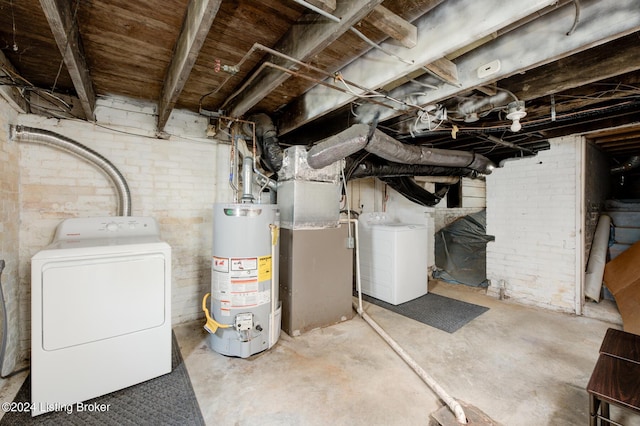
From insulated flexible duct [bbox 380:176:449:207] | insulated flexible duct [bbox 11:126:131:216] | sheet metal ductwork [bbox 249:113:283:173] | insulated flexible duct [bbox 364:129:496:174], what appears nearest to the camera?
insulated flexible duct [bbox 11:126:131:216]

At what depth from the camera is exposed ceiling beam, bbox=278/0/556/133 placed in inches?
47.9

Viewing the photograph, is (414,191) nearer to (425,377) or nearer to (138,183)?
(425,377)

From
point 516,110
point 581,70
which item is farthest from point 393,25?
point 581,70

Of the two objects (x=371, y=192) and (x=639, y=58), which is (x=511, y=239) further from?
(x=639, y=58)

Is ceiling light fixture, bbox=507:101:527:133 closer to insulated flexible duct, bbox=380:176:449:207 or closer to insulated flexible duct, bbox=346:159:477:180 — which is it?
Answer: insulated flexible duct, bbox=346:159:477:180

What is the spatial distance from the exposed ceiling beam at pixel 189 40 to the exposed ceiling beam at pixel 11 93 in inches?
39.3

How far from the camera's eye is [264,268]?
2424 millimetres

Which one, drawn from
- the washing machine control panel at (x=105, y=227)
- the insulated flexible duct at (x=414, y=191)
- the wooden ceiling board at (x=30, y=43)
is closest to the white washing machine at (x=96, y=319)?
the washing machine control panel at (x=105, y=227)

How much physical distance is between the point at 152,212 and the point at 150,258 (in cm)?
100

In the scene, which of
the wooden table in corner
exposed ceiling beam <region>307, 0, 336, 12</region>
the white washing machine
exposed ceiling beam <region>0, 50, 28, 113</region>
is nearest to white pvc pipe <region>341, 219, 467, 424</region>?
the wooden table in corner

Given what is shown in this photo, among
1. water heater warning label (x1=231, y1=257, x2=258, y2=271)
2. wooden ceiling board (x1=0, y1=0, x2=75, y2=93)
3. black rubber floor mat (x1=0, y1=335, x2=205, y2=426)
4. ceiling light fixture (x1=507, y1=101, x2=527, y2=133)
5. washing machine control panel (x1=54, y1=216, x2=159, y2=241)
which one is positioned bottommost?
black rubber floor mat (x1=0, y1=335, x2=205, y2=426)

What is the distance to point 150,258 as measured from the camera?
2012mm

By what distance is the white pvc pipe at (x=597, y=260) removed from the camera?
3.35 m

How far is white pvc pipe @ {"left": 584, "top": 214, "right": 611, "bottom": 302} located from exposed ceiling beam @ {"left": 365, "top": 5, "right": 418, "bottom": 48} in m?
3.89
